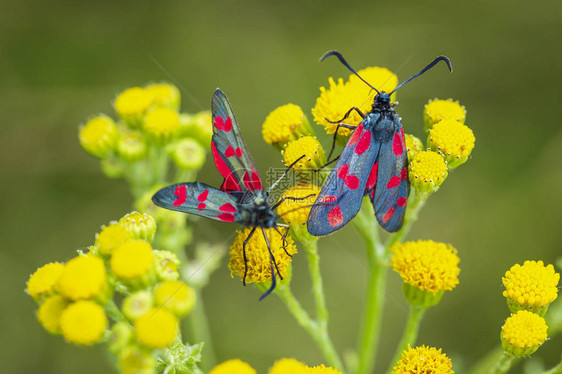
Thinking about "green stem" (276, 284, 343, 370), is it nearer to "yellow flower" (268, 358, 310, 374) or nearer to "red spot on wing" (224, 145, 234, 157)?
"yellow flower" (268, 358, 310, 374)

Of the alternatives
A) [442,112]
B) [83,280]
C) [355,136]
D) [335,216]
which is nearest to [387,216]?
[335,216]

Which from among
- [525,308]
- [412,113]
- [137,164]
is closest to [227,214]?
[137,164]

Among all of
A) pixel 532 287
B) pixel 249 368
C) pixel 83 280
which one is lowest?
pixel 532 287

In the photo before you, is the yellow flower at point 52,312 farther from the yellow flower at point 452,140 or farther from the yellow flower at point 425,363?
the yellow flower at point 452,140

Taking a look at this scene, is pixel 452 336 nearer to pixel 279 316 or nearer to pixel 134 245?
pixel 279 316

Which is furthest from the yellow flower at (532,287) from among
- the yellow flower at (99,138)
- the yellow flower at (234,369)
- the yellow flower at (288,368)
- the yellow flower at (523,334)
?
the yellow flower at (99,138)

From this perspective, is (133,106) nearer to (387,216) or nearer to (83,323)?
(83,323)
